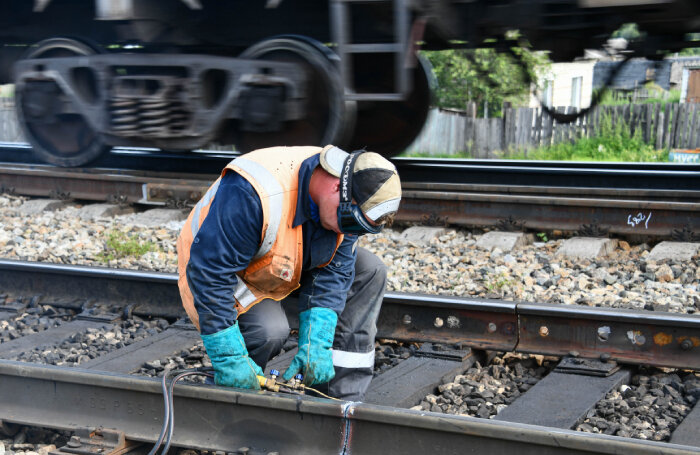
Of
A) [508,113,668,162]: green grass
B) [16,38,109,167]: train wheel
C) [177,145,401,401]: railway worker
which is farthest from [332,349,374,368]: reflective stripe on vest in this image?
[508,113,668,162]: green grass

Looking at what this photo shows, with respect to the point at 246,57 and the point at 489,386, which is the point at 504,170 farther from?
the point at 489,386

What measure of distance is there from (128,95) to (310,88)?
5.35 ft

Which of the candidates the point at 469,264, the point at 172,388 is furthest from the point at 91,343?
the point at 469,264

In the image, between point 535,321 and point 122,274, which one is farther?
point 122,274

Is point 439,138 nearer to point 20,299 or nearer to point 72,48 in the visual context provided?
point 72,48

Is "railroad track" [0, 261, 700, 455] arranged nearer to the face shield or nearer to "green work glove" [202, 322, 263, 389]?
"green work glove" [202, 322, 263, 389]

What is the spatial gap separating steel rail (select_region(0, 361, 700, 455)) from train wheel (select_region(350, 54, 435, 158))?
18.1ft

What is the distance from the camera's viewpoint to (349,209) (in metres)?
2.92

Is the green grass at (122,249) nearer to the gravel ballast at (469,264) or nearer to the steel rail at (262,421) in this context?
the gravel ballast at (469,264)

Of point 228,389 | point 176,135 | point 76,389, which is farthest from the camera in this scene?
point 176,135

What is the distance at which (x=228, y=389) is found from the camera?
10.2 ft

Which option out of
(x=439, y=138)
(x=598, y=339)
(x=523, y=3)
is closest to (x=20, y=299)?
(x=598, y=339)

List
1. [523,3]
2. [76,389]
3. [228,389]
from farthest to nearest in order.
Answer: [523,3] < [76,389] < [228,389]

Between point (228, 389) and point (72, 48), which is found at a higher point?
point (72, 48)
